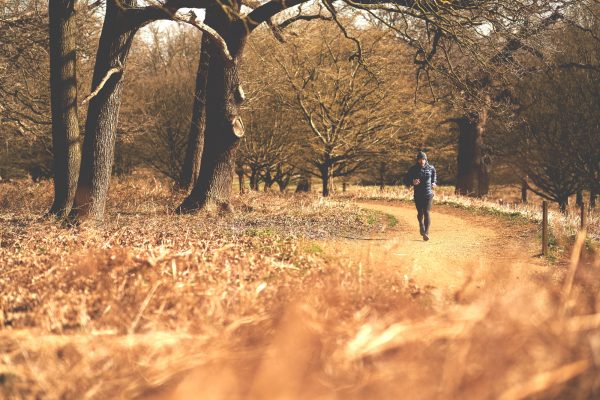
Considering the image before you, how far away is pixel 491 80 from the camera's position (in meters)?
19.9

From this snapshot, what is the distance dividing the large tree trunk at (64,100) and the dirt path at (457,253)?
5.09 m

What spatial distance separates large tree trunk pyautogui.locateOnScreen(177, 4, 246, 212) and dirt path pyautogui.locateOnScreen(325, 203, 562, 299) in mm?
3698

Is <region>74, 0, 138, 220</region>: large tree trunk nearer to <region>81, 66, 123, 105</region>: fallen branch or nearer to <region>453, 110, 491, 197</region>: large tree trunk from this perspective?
<region>81, 66, 123, 105</region>: fallen branch

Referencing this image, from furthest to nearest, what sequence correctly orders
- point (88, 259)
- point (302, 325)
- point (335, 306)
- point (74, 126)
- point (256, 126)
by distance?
point (256, 126) → point (74, 126) → point (88, 259) → point (335, 306) → point (302, 325)

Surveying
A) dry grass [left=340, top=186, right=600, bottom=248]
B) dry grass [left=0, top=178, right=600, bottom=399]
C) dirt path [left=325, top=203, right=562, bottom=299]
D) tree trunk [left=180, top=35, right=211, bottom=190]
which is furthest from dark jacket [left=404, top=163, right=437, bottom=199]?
dry grass [left=0, top=178, right=600, bottom=399]

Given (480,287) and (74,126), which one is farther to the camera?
(74,126)

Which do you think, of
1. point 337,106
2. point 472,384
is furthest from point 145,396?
point 337,106

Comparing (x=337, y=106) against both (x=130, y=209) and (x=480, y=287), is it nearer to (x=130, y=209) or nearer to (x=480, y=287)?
(x=130, y=209)

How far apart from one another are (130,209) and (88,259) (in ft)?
28.6

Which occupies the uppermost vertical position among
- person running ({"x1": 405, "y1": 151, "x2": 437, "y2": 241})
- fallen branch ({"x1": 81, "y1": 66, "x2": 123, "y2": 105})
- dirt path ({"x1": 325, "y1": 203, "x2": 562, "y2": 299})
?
fallen branch ({"x1": 81, "y1": 66, "x2": 123, "y2": 105})

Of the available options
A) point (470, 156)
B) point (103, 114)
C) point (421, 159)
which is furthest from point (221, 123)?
point (470, 156)

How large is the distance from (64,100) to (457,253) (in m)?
7.69

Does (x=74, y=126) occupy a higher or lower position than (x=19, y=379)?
higher

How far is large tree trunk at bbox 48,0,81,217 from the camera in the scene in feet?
30.7
